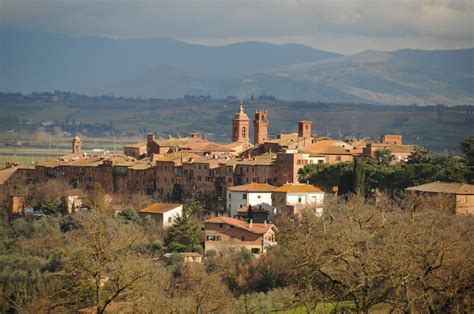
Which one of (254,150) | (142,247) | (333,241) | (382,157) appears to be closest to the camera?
(333,241)

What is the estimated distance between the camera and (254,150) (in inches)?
2781

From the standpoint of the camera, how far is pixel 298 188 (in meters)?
58.6

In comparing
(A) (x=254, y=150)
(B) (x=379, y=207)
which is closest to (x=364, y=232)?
(B) (x=379, y=207)

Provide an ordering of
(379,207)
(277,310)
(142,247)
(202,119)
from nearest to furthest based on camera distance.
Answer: (277,310), (379,207), (142,247), (202,119)

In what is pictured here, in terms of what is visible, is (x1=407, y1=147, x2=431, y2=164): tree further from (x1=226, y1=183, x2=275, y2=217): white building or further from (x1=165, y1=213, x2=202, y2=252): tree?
(x1=165, y1=213, x2=202, y2=252): tree

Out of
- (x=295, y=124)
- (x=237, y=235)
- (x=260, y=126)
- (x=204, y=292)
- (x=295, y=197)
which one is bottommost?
(x=295, y=124)

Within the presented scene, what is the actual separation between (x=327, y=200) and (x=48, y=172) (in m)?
21.9

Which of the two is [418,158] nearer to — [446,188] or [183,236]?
[446,188]

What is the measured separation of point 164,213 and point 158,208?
4.50 ft

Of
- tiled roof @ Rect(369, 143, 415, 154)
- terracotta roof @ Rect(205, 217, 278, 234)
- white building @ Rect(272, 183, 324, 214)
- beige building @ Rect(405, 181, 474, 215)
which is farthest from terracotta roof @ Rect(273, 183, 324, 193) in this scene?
tiled roof @ Rect(369, 143, 415, 154)

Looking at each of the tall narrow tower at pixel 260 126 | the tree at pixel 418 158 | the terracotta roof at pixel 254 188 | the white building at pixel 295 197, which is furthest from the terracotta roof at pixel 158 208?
the tall narrow tower at pixel 260 126

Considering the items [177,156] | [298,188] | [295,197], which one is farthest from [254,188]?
[177,156]

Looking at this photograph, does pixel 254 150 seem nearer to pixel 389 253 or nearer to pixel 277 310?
pixel 277 310

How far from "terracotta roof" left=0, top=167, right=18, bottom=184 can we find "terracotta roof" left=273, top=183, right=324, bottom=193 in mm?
19974
